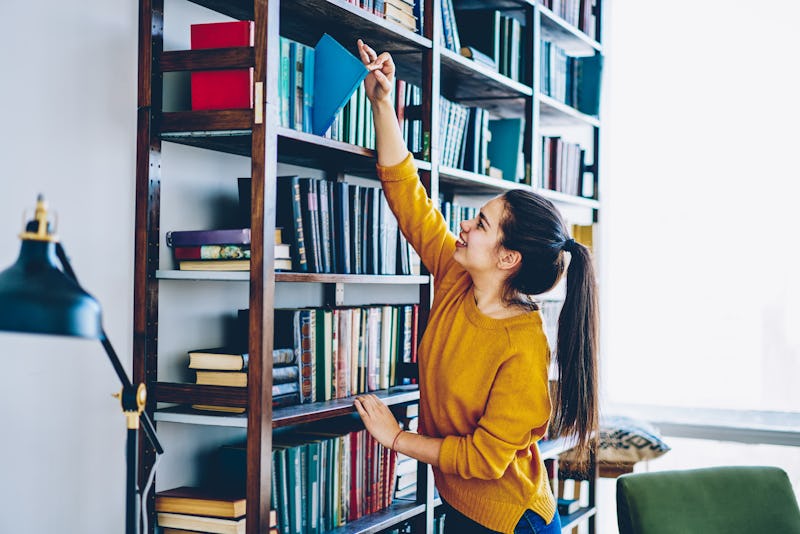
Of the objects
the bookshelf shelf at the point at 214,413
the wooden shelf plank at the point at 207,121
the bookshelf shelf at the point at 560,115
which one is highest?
the bookshelf shelf at the point at 560,115

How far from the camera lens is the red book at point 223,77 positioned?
6.08 ft

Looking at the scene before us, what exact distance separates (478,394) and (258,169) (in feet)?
2.36

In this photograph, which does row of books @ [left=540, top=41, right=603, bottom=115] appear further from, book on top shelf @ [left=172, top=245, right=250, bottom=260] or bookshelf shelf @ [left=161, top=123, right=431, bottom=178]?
book on top shelf @ [left=172, top=245, right=250, bottom=260]

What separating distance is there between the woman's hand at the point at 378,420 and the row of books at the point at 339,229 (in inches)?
13.6

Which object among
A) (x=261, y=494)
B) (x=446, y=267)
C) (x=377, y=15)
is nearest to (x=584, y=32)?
(x=377, y=15)

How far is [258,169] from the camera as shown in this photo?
70.7 inches

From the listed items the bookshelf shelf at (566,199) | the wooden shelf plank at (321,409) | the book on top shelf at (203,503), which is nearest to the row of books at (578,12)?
the bookshelf shelf at (566,199)

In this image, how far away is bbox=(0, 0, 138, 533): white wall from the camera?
173 centimetres

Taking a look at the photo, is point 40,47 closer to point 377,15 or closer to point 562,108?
point 377,15

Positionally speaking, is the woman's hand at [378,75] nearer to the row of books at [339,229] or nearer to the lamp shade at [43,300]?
the row of books at [339,229]

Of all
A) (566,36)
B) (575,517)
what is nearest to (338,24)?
(566,36)

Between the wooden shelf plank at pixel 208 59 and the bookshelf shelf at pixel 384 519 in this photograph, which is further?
the bookshelf shelf at pixel 384 519

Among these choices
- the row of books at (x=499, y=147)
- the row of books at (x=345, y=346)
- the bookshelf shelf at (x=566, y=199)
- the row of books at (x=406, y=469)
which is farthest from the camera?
the bookshelf shelf at (x=566, y=199)

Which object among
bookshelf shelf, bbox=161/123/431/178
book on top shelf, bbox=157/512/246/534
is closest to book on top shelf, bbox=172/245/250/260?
bookshelf shelf, bbox=161/123/431/178
